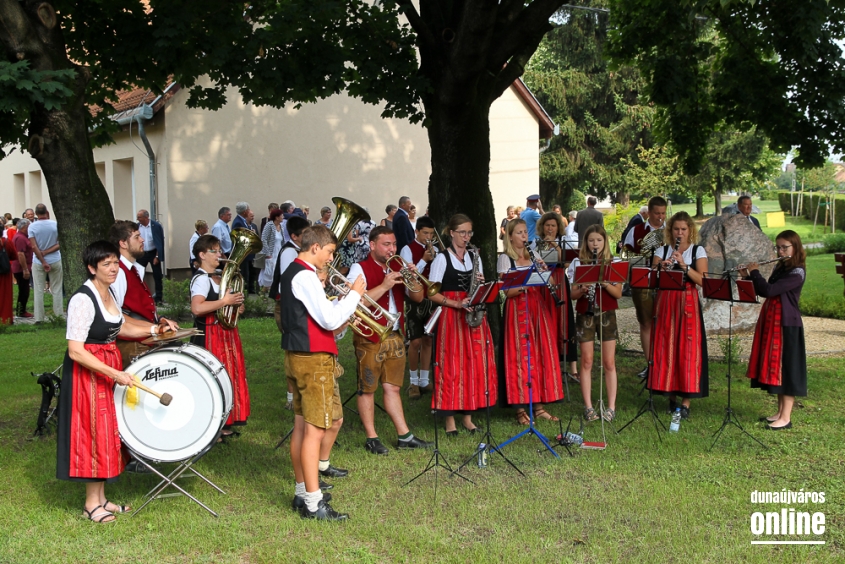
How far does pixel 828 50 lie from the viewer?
888cm

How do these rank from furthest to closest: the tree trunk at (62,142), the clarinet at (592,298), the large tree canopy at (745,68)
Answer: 1. the large tree canopy at (745,68)
2. the tree trunk at (62,142)
3. the clarinet at (592,298)

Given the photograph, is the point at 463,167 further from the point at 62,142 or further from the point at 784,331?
the point at 62,142

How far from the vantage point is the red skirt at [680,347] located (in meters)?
7.53

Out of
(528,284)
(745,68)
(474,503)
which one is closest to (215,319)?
(528,284)

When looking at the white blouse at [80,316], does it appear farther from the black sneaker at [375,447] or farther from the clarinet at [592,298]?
the clarinet at [592,298]

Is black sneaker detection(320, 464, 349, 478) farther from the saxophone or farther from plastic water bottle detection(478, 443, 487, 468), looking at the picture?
the saxophone

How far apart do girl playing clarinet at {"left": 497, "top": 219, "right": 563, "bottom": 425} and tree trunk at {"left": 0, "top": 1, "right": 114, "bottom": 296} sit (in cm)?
393

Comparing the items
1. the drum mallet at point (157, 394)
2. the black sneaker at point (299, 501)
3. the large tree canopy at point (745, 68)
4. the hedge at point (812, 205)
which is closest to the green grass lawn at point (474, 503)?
the black sneaker at point (299, 501)

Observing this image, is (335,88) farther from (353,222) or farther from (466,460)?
(466,460)

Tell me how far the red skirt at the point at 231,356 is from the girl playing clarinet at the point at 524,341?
231 centimetres

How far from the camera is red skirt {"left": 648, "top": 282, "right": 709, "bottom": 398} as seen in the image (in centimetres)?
753

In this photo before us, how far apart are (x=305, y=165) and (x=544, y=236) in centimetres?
1233

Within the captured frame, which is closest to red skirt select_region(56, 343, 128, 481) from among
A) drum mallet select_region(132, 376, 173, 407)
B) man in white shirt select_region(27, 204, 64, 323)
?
drum mallet select_region(132, 376, 173, 407)

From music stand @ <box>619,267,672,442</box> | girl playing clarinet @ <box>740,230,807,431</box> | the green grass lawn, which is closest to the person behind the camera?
the green grass lawn
